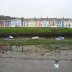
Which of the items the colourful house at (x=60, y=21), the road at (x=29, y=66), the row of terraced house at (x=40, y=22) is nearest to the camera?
the road at (x=29, y=66)

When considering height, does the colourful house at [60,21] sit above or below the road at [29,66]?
above

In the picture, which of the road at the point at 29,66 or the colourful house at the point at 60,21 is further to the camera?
the colourful house at the point at 60,21

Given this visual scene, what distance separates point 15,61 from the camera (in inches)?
507

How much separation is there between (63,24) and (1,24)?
24.2 metres

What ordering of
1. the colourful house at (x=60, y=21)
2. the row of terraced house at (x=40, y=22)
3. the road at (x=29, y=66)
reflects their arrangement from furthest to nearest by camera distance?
the row of terraced house at (x=40, y=22), the colourful house at (x=60, y=21), the road at (x=29, y=66)

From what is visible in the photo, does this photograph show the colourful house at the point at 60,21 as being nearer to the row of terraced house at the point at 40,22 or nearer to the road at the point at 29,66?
the row of terraced house at the point at 40,22

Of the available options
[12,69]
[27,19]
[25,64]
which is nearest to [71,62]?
[25,64]

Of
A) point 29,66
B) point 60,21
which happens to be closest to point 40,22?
point 60,21

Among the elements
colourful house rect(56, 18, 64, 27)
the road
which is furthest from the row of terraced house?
the road

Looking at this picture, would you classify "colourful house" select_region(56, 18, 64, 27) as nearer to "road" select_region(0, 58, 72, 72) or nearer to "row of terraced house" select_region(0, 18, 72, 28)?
"row of terraced house" select_region(0, 18, 72, 28)

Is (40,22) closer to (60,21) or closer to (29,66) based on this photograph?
(60,21)

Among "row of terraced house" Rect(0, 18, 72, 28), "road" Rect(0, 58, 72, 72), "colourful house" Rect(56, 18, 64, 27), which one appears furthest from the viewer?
"row of terraced house" Rect(0, 18, 72, 28)

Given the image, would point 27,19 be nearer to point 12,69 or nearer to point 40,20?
point 40,20

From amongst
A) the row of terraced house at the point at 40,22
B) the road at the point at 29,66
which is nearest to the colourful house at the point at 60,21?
the row of terraced house at the point at 40,22
